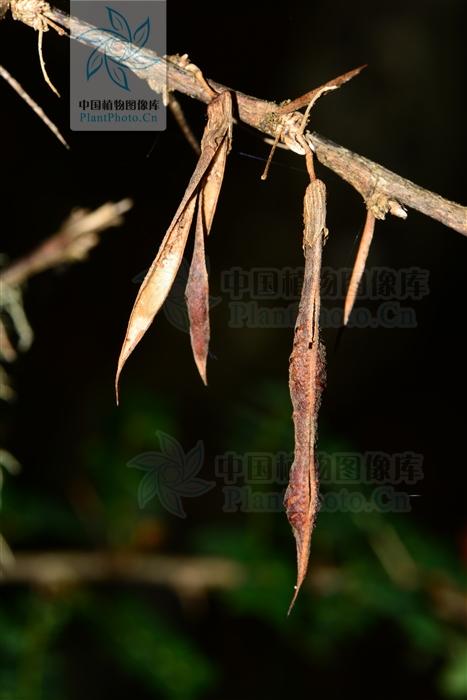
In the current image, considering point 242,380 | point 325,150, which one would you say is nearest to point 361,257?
point 325,150

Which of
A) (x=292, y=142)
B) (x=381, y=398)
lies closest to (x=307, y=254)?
(x=292, y=142)

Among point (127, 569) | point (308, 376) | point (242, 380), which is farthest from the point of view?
point (242, 380)

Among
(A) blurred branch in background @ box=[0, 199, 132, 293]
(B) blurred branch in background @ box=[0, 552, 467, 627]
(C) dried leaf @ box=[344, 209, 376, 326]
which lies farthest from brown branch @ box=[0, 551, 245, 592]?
(C) dried leaf @ box=[344, 209, 376, 326]

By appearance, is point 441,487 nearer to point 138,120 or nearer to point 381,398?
point 381,398

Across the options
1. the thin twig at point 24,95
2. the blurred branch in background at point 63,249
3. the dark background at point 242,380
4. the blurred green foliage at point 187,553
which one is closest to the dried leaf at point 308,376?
the thin twig at point 24,95

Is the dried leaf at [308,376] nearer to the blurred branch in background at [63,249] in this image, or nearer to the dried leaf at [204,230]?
the dried leaf at [204,230]

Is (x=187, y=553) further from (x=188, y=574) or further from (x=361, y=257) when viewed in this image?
(x=361, y=257)
